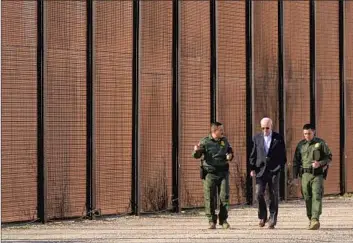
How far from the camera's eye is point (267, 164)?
61.0 feet

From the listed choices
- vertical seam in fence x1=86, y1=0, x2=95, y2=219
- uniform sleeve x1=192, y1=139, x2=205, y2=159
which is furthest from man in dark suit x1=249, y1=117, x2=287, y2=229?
vertical seam in fence x1=86, y1=0, x2=95, y2=219

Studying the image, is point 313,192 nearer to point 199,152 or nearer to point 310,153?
point 310,153

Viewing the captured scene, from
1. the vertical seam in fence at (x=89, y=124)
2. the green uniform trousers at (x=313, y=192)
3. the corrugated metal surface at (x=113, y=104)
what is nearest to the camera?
the green uniform trousers at (x=313, y=192)

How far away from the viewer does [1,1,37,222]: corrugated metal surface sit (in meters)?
19.3

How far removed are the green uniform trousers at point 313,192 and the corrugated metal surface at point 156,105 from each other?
13.7ft

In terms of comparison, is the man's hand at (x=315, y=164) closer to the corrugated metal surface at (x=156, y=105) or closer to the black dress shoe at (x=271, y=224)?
the black dress shoe at (x=271, y=224)

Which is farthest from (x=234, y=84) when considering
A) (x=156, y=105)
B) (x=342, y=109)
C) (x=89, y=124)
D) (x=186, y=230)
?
(x=186, y=230)

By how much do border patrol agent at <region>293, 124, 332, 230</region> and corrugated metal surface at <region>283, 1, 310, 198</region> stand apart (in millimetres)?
6945

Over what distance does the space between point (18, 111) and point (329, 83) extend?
9.48 m

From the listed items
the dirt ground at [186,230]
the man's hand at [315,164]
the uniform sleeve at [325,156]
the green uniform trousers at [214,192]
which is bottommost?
the dirt ground at [186,230]

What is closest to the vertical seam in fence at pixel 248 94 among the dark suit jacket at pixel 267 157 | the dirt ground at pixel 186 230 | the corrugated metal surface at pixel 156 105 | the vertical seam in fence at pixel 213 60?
the vertical seam in fence at pixel 213 60

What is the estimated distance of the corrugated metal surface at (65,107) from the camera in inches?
790

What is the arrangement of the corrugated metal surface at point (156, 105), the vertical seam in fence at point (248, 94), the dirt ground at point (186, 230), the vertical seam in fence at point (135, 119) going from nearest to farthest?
the dirt ground at point (186, 230), the vertical seam in fence at point (135, 119), the corrugated metal surface at point (156, 105), the vertical seam in fence at point (248, 94)

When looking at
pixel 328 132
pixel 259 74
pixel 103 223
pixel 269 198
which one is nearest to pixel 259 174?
pixel 269 198
